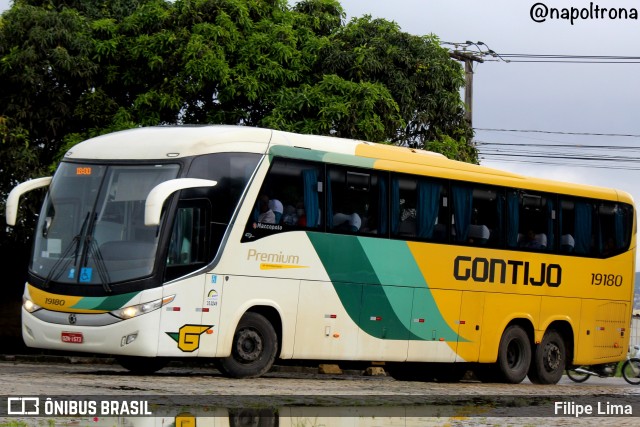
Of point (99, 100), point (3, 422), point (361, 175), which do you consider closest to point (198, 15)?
point (99, 100)

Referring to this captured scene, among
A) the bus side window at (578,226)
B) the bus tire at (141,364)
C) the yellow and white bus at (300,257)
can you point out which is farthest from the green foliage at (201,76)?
the bus tire at (141,364)

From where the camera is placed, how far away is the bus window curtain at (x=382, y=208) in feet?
66.1

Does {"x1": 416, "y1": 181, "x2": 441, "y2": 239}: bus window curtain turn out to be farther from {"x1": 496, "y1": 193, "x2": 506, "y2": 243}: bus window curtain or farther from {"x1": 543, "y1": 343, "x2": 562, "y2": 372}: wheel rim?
{"x1": 543, "y1": 343, "x2": 562, "y2": 372}: wheel rim

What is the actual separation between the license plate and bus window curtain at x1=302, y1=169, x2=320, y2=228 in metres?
3.87

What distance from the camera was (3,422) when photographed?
10727 mm

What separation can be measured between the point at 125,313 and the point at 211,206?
6.32ft

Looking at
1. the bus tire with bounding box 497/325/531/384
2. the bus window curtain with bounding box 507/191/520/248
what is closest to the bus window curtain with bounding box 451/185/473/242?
the bus window curtain with bounding box 507/191/520/248

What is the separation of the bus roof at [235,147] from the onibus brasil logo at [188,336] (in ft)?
7.86

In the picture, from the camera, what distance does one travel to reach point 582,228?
24.1m

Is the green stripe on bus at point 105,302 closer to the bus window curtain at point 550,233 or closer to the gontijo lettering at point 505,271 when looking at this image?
the gontijo lettering at point 505,271

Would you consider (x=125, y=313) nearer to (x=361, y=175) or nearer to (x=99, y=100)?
(x=361, y=175)

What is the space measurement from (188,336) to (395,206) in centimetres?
467

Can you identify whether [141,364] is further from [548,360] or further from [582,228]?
[582,228]

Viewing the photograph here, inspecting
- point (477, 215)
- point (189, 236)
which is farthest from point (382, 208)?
point (189, 236)
